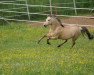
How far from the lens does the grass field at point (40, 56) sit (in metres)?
10.1

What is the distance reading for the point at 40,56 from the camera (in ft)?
40.9

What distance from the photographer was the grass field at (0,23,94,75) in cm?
1013

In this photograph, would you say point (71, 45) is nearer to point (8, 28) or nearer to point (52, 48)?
point (52, 48)

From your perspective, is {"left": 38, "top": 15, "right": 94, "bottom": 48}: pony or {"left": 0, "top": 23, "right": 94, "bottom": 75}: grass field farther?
{"left": 38, "top": 15, "right": 94, "bottom": 48}: pony

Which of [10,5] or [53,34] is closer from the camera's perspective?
[53,34]

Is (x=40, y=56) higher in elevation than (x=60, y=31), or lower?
lower

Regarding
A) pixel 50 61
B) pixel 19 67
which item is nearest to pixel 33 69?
pixel 19 67

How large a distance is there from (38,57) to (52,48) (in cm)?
188

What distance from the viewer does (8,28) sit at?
19.7 m

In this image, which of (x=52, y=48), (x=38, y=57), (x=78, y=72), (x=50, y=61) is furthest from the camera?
(x=52, y=48)

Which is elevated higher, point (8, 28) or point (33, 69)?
point (33, 69)

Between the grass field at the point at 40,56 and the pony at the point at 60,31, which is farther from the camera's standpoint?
the pony at the point at 60,31

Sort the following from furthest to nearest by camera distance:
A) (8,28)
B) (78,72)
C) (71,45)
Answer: (8,28) < (71,45) < (78,72)

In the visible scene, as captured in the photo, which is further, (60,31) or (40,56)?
(60,31)
